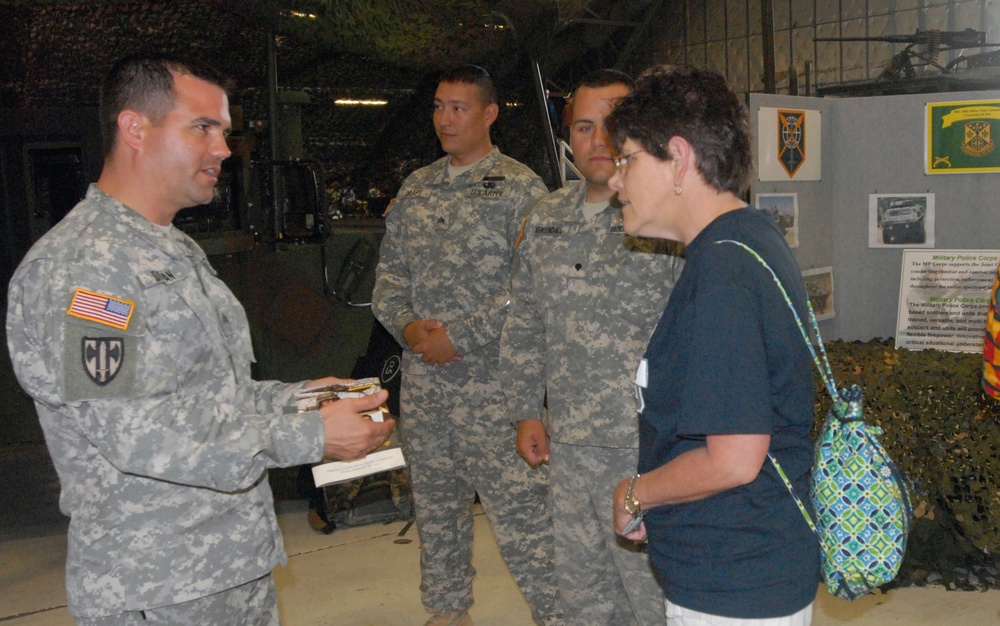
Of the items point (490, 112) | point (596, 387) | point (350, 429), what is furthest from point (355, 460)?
point (490, 112)

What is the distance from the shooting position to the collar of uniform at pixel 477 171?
11.8 feet

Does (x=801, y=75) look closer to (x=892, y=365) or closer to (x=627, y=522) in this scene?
(x=892, y=365)

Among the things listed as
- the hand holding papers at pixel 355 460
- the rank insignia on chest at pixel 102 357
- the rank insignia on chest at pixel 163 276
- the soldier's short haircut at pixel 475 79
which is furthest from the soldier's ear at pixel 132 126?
the soldier's short haircut at pixel 475 79

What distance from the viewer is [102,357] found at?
5.70 ft

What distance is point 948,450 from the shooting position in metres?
3.79

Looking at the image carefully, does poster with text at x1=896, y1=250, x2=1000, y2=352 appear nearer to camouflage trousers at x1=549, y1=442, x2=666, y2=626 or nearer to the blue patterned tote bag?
camouflage trousers at x1=549, y1=442, x2=666, y2=626

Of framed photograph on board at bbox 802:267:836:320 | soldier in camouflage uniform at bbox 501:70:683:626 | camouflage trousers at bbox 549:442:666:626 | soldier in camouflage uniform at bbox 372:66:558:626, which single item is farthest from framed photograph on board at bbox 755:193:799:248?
camouflage trousers at bbox 549:442:666:626

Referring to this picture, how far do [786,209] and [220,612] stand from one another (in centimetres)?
291

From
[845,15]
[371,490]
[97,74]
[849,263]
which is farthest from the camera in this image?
[845,15]

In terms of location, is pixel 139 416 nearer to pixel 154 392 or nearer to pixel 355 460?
pixel 154 392

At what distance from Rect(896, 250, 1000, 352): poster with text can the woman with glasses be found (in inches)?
103

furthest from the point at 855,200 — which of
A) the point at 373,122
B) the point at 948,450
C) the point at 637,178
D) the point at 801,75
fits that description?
the point at 801,75

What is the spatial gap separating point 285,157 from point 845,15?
6.60 metres

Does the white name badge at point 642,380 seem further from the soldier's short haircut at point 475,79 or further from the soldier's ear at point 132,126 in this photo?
the soldier's short haircut at point 475,79
